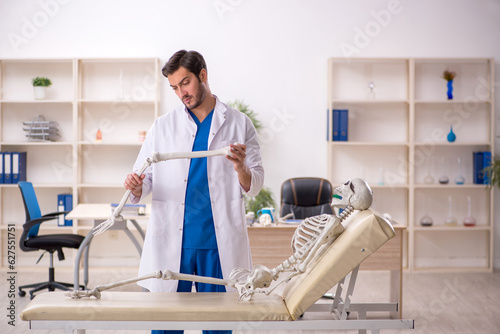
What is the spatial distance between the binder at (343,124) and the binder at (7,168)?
3110mm

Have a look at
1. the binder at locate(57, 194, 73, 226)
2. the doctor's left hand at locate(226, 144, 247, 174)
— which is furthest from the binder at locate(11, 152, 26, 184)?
the doctor's left hand at locate(226, 144, 247, 174)

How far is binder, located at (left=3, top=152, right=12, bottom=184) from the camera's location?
16.8ft

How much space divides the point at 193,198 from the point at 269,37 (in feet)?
11.5

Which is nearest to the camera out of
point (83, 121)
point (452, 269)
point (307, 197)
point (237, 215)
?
point (237, 215)

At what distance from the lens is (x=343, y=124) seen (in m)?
5.15

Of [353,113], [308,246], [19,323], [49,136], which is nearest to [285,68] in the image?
[353,113]

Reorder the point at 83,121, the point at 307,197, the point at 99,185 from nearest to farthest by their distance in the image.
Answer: the point at 307,197, the point at 99,185, the point at 83,121

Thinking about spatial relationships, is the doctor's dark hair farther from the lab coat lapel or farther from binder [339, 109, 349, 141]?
binder [339, 109, 349, 141]

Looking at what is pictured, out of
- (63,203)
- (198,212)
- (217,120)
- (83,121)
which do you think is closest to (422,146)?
(83,121)

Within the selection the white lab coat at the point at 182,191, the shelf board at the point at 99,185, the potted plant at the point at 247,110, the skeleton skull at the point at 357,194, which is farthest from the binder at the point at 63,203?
the skeleton skull at the point at 357,194

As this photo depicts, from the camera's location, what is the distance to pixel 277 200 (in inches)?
210

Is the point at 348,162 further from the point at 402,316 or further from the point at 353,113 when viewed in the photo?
the point at 402,316

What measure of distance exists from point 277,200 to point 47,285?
2.22 metres

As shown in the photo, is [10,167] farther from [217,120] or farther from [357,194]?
[357,194]
